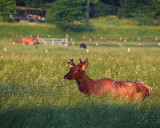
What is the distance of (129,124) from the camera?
341 inches

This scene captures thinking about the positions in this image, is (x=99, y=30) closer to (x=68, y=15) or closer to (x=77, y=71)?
(x=68, y=15)

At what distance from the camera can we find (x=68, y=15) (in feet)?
227

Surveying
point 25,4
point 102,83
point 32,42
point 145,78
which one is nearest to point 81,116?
point 102,83

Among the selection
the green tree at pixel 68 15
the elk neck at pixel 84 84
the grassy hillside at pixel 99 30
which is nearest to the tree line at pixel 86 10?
the green tree at pixel 68 15

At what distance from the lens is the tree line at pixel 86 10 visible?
68938mm

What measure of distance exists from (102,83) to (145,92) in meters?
1.51

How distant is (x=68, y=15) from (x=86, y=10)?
11159mm

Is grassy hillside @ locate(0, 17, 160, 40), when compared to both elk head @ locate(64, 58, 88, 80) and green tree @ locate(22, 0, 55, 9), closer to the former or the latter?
green tree @ locate(22, 0, 55, 9)

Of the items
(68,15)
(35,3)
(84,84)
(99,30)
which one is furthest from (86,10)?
(84,84)

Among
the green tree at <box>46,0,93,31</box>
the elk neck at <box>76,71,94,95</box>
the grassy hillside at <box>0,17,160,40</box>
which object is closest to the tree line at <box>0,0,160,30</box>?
the green tree at <box>46,0,93,31</box>

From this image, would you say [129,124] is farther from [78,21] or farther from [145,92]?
[78,21]

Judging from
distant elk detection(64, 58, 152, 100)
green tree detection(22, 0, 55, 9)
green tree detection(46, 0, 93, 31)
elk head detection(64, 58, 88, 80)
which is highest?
green tree detection(22, 0, 55, 9)

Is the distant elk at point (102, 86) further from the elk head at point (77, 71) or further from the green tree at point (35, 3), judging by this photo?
the green tree at point (35, 3)

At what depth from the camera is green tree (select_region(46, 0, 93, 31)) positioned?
68.4 metres
